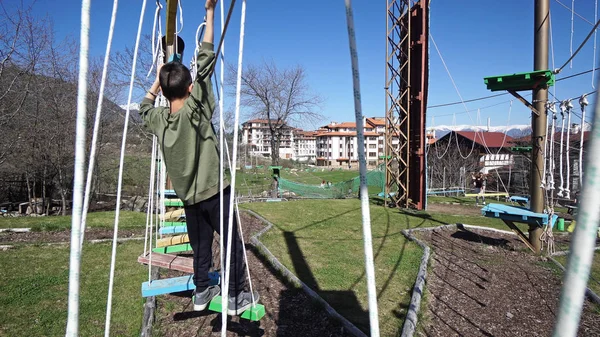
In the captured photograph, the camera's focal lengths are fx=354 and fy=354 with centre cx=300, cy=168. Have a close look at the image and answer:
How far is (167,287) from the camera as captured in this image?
3.07 meters

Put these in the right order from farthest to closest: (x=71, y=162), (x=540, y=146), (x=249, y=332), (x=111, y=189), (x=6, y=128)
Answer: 1. (x=111, y=189)
2. (x=71, y=162)
3. (x=6, y=128)
4. (x=540, y=146)
5. (x=249, y=332)

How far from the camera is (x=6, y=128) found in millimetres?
10773

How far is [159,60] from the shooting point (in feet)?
11.9

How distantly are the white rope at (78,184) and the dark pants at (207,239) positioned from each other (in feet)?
4.51

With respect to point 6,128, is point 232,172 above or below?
below

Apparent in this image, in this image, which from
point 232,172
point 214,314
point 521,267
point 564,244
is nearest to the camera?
point 232,172

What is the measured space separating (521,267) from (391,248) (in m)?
2.23

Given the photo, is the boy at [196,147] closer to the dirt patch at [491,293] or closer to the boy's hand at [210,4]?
the boy's hand at [210,4]

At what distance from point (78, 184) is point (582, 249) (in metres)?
1.46

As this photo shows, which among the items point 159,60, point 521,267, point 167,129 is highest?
point 159,60

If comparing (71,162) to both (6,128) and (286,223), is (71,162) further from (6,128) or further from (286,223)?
(286,223)

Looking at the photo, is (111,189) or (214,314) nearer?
(214,314)

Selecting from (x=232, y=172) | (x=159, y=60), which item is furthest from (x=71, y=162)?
(x=232, y=172)

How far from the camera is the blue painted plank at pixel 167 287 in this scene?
3053 millimetres
